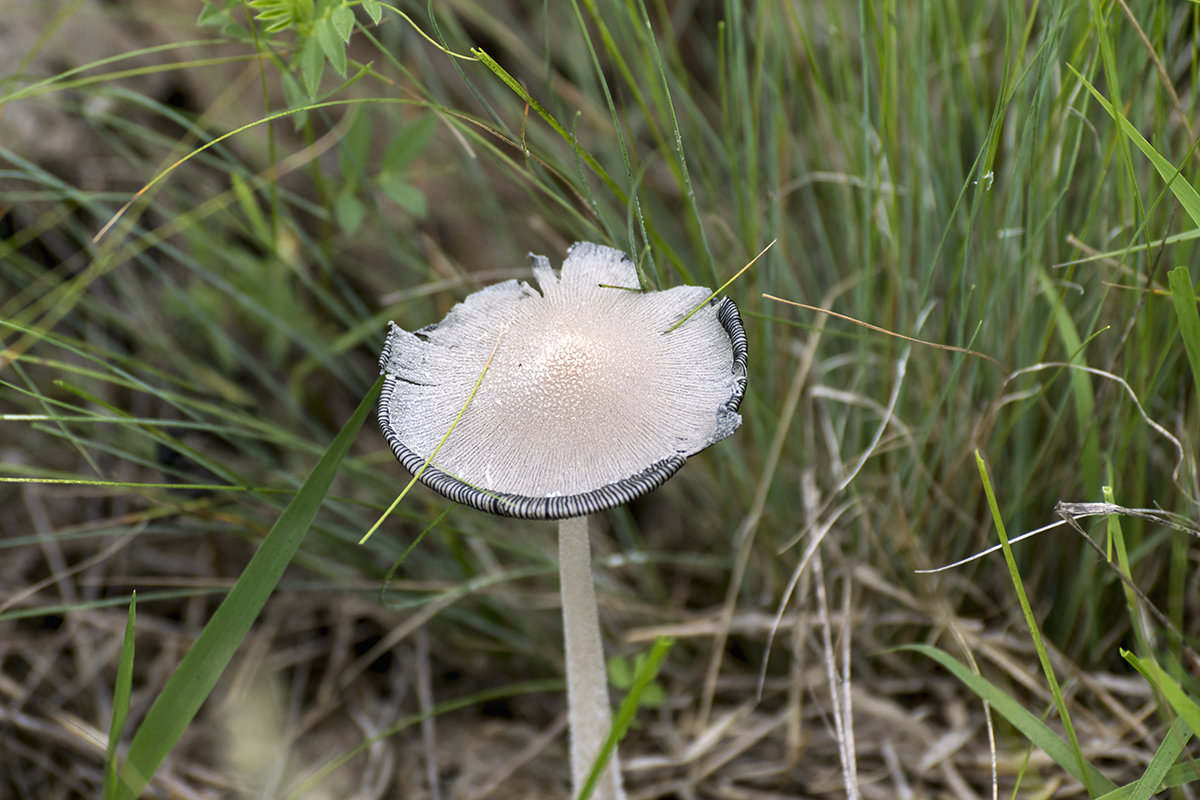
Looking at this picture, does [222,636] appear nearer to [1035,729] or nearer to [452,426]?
[452,426]

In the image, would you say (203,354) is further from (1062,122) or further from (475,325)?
(1062,122)

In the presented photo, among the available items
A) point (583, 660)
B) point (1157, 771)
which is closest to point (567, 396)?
point (583, 660)

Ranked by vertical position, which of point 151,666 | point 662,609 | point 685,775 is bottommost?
point 685,775

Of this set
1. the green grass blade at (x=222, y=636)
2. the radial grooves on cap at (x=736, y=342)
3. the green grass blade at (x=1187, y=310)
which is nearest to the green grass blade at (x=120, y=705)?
the green grass blade at (x=222, y=636)

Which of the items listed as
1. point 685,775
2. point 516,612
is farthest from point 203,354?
point 685,775

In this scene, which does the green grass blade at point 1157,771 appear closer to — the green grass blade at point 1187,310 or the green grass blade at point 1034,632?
the green grass blade at point 1034,632

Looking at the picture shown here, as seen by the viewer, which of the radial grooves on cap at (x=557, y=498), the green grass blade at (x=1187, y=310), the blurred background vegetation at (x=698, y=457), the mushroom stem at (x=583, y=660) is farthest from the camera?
the blurred background vegetation at (x=698, y=457)
